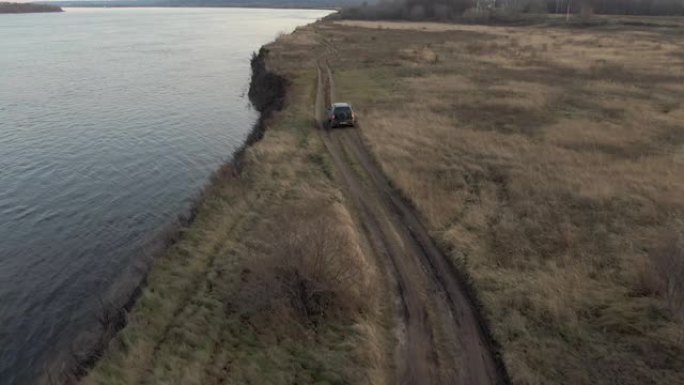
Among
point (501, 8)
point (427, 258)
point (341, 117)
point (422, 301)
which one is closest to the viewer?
point (422, 301)

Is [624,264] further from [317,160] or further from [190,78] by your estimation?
[190,78]

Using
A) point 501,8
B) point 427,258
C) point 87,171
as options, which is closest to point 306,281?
point 427,258

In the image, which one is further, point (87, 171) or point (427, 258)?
point (87, 171)

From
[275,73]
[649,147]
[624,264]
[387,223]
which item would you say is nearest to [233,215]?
[387,223]

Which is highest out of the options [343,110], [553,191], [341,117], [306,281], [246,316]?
[343,110]

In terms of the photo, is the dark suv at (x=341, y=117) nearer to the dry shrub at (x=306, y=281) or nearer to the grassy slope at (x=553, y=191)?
the grassy slope at (x=553, y=191)

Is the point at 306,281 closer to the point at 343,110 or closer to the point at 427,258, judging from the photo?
the point at 427,258

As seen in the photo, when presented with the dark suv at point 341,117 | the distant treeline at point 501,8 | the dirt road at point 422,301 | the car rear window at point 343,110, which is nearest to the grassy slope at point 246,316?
the dirt road at point 422,301
